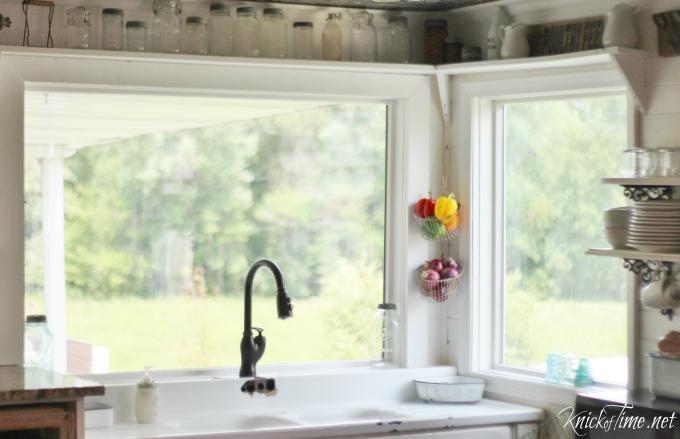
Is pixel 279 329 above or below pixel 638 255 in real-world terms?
below

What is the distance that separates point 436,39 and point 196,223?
1.18 meters

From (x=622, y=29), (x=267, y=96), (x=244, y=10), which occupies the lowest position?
(x=267, y=96)

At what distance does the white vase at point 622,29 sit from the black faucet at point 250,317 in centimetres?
142

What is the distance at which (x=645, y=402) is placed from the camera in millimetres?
3424

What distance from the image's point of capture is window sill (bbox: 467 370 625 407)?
390 cm

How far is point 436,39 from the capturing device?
427 centimetres

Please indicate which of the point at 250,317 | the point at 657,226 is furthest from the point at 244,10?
the point at 657,226

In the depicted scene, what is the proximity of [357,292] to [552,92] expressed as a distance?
1.10m

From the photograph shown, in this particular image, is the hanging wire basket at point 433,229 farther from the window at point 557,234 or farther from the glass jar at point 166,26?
the glass jar at point 166,26

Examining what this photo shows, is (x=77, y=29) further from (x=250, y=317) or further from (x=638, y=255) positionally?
(x=638, y=255)

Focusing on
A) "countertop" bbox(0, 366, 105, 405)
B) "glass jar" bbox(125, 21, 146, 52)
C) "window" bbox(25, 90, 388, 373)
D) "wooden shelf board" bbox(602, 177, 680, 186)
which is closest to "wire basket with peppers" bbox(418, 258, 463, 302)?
"window" bbox(25, 90, 388, 373)

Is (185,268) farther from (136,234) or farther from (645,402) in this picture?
(645,402)

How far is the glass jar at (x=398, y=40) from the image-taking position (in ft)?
13.9

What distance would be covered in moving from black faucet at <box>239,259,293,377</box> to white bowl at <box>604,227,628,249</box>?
1.16m
